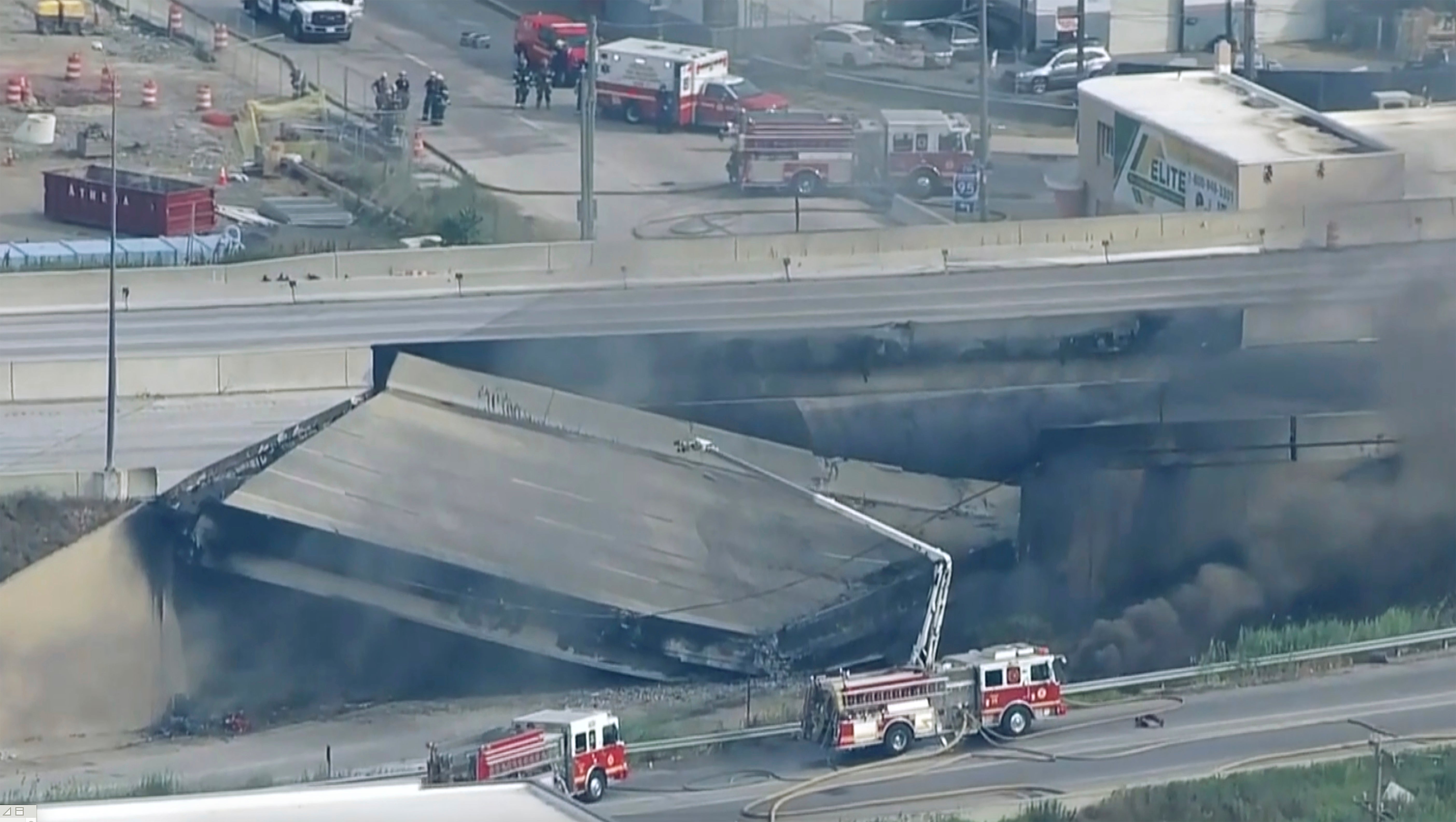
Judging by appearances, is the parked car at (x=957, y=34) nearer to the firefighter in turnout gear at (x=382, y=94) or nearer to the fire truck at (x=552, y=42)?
the fire truck at (x=552, y=42)

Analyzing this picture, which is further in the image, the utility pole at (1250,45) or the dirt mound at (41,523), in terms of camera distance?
the utility pole at (1250,45)

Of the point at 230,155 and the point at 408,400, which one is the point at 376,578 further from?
the point at 230,155

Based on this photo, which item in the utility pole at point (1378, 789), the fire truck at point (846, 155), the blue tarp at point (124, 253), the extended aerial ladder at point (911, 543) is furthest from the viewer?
the fire truck at point (846, 155)

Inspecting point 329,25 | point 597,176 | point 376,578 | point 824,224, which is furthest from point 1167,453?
point 329,25

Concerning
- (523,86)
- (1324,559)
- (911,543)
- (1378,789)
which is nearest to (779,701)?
(911,543)

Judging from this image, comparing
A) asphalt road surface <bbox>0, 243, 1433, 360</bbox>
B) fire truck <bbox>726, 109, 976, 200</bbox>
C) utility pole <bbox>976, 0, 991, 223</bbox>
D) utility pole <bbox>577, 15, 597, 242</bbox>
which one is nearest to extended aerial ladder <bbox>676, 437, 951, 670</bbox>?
asphalt road surface <bbox>0, 243, 1433, 360</bbox>

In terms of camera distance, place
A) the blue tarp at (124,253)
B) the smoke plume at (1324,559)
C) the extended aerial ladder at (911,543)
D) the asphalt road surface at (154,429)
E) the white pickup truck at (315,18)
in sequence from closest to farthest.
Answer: the extended aerial ladder at (911,543) → the smoke plume at (1324,559) → the asphalt road surface at (154,429) → the blue tarp at (124,253) → the white pickup truck at (315,18)

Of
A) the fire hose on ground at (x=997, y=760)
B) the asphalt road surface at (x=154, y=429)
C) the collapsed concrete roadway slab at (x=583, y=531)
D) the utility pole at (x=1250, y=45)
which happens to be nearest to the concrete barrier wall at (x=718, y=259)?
the asphalt road surface at (x=154, y=429)
